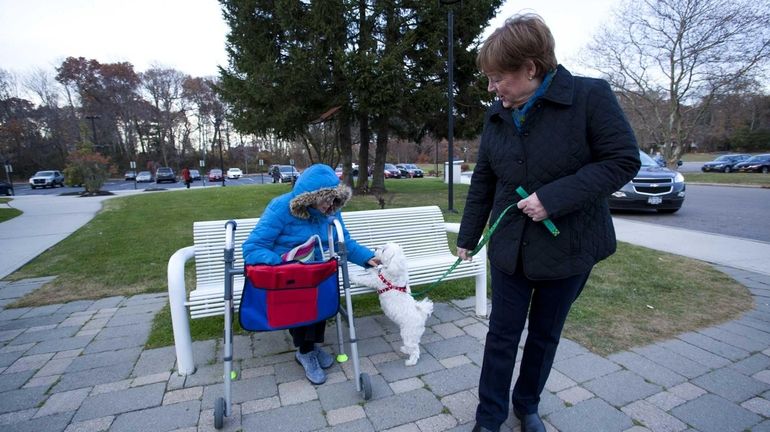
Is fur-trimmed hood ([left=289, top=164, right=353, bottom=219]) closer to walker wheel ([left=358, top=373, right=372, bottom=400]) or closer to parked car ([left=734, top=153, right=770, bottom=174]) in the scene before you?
walker wheel ([left=358, top=373, right=372, bottom=400])

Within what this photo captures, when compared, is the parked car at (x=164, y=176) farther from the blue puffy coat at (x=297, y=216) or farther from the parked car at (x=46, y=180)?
the blue puffy coat at (x=297, y=216)

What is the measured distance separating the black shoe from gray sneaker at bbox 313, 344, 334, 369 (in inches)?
51.5

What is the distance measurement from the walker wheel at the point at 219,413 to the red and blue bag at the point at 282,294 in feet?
1.32

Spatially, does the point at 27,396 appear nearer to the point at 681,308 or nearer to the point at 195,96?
the point at 681,308

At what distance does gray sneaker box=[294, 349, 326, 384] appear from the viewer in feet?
8.32

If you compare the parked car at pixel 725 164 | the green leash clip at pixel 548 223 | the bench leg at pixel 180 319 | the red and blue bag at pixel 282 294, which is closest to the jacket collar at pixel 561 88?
the green leash clip at pixel 548 223

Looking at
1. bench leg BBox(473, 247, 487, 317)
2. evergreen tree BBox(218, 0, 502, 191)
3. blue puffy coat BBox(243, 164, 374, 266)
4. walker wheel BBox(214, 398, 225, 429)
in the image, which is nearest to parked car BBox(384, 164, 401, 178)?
evergreen tree BBox(218, 0, 502, 191)

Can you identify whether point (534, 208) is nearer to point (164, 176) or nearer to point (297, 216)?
point (297, 216)

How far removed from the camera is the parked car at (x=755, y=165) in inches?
1145

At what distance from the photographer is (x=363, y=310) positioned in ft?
12.2

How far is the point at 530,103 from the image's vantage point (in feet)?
5.42

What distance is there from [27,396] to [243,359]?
1.29 m

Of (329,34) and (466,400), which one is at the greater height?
(329,34)

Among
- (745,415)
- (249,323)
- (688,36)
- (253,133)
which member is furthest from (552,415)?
(688,36)
